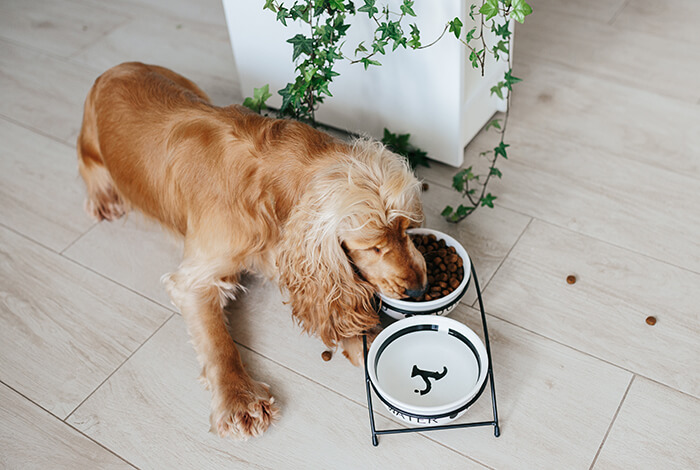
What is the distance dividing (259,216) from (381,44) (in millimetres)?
561

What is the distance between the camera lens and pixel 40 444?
1.61 m

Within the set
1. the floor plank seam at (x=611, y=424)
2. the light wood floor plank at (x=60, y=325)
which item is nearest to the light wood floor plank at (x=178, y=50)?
the light wood floor plank at (x=60, y=325)

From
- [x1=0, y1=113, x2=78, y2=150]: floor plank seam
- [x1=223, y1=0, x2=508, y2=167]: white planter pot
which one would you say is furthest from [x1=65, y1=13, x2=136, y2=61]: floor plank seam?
[x1=223, y1=0, x2=508, y2=167]: white planter pot

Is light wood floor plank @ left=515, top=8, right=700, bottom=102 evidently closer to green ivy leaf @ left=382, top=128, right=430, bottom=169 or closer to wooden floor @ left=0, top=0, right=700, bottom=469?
wooden floor @ left=0, top=0, right=700, bottom=469

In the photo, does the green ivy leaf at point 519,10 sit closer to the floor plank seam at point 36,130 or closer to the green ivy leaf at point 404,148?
the green ivy leaf at point 404,148

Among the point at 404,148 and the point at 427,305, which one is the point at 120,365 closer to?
the point at 427,305

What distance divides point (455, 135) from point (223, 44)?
1243 millimetres

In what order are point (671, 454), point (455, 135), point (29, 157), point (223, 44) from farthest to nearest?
1. point (223, 44)
2. point (29, 157)
3. point (455, 135)
4. point (671, 454)

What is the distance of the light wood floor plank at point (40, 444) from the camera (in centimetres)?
157

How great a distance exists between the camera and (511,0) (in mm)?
1596


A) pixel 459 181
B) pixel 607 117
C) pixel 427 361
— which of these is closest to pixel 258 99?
pixel 459 181

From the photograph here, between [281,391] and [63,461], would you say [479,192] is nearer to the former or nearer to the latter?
[281,391]

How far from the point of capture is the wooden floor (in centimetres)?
155

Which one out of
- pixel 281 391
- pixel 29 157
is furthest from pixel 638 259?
pixel 29 157
